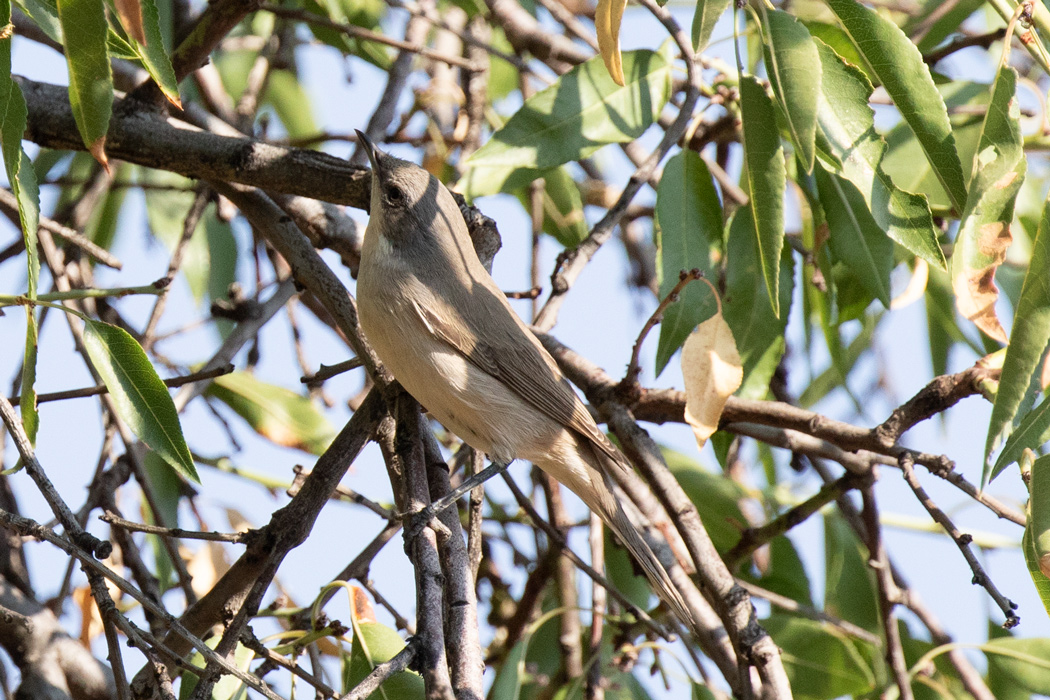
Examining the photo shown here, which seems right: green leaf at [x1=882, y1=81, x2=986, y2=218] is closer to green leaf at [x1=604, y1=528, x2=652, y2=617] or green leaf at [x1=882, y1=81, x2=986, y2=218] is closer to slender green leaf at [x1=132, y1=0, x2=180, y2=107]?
green leaf at [x1=604, y1=528, x2=652, y2=617]

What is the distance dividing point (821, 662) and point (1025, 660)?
56cm

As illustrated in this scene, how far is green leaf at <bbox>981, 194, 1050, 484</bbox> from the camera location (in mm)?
1741

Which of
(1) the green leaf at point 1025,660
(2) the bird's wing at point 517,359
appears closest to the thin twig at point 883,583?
(1) the green leaf at point 1025,660

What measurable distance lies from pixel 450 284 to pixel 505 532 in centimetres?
128

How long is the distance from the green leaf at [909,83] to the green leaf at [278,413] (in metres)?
2.02

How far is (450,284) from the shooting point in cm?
302

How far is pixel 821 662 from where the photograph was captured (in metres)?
2.92

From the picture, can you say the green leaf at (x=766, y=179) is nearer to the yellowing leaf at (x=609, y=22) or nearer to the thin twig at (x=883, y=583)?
the yellowing leaf at (x=609, y=22)

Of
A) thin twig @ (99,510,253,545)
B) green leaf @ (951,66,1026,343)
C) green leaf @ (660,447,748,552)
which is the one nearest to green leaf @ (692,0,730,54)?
green leaf @ (951,66,1026,343)

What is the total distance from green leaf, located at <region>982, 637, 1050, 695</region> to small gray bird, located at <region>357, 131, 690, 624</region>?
1.06 metres

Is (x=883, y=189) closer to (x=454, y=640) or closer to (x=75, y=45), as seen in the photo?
(x=454, y=640)

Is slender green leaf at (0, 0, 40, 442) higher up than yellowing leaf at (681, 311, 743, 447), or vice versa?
slender green leaf at (0, 0, 40, 442)

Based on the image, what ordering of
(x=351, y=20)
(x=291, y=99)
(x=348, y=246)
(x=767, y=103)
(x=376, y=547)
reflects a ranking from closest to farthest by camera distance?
(x=767, y=103), (x=376, y=547), (x=348, y=246), (x=351, y=20), (x=291, y=99)

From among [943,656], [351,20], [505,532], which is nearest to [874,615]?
[943,656]
